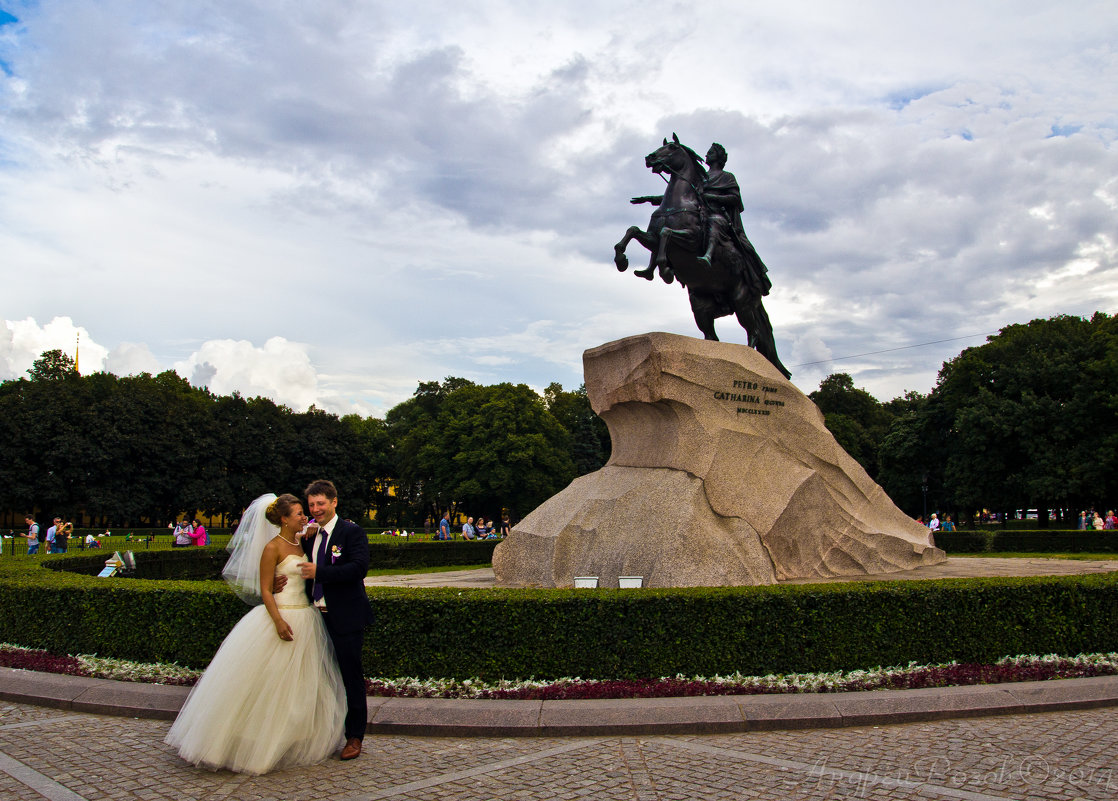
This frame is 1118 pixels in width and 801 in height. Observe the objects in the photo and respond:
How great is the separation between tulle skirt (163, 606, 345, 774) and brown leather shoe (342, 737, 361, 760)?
3.6 inches

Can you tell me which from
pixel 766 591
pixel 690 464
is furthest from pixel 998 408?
pixel 766 591

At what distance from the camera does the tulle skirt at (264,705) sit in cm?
542

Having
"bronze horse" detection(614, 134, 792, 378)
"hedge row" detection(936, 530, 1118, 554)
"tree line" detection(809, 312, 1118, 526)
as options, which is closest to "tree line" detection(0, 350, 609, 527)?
"tree line" detection(809, 312, 1118, 526)

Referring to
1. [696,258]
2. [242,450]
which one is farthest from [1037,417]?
[242,450]

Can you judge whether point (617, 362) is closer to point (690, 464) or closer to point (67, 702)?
point (690, 464)

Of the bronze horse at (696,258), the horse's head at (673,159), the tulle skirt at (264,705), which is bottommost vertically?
the tulle skirt at (264,705)

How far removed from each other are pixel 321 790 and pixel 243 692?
32.8 inches

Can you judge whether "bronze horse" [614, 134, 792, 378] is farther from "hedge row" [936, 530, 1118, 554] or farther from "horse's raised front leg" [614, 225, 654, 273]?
"hedge row" [936, 530, 1118, 554]

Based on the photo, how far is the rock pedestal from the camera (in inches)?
459

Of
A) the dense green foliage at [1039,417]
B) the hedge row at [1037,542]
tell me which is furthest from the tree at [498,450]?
the hedge row at [1037,542]

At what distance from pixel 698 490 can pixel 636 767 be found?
6.75 metres

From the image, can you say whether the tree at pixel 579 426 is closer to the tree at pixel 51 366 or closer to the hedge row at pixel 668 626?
the tree at pixel 51 366

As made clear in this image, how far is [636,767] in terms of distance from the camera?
222 inches

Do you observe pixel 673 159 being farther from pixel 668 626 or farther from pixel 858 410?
pixel 858 410
